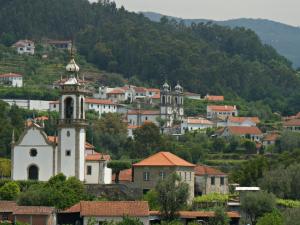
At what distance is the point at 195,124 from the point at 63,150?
68471 mm

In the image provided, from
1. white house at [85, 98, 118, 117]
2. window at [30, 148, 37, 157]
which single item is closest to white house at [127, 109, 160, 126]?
white house at [85, 98, 118, 117]

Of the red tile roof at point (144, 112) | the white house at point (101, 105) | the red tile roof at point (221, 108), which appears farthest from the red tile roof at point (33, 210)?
the red tile roof at point (221, 108)

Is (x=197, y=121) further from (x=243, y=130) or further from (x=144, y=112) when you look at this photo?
(x=243, y=130)

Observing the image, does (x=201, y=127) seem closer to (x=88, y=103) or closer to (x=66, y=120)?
(x=88, y=103)

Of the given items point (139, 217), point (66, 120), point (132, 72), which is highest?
point (132, 72)

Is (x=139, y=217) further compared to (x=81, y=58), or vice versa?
(x=81, y=58)

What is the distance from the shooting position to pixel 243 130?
131750 millimetres

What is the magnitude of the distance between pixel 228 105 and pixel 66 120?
87706mm

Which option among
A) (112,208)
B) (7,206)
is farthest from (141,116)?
(112,208)

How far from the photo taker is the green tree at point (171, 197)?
6400 cm

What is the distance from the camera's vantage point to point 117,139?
11300 centimetres

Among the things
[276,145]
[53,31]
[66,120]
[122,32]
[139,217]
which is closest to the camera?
[139,217]

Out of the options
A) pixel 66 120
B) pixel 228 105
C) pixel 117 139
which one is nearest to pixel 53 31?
pixel 228 105

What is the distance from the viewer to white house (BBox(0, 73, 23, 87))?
475 ft
